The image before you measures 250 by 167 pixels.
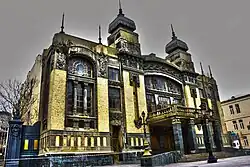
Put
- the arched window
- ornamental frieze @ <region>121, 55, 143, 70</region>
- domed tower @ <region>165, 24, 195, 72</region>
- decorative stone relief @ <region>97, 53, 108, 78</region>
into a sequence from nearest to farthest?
the arched window
decorative stone relief @ <region>97, 53, 108, 78</region>
ornamental frieze @ <region>121, 55, 143, 70</region>
domed tower @ <region>165, 24, 195, 72</region>

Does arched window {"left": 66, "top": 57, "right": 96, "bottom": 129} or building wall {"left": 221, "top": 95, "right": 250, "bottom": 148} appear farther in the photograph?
building wall {"left": 221, "top": 95, "right": 250, "bottom": 148}

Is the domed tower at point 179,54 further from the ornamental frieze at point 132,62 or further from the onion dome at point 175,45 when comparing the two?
the ornamental frieze at point 132,62

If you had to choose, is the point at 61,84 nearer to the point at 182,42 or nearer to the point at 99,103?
the point at 99,103

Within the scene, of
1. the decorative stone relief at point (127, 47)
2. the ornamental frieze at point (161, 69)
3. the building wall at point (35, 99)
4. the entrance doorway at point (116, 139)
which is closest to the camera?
the entrance doorway at point (116, 139)

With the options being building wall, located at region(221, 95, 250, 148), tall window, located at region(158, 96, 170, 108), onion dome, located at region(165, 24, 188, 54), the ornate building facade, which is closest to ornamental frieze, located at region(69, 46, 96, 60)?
the ornate building facade

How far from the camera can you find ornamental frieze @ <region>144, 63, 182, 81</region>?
27044mm

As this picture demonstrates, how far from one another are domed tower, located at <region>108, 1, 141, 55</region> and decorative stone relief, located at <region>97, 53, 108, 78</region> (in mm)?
2834

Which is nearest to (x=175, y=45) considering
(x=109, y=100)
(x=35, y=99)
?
(x=109, y=100)

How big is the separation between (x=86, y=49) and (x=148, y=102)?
9.54 meters

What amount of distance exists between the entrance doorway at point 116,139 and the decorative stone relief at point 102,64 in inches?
217

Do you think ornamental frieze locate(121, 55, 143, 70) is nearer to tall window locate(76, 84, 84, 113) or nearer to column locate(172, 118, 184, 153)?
tall window locate(76, 84, 84, 113)

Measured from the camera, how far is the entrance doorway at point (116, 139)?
20992 mm

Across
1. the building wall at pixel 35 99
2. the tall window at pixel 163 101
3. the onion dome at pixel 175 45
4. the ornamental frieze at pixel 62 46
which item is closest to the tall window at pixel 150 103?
the tall window at pixel 163 101

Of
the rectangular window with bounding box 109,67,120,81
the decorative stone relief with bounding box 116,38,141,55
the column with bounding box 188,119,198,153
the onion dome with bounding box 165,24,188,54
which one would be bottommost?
the column with bounding box 188,119,198,153
